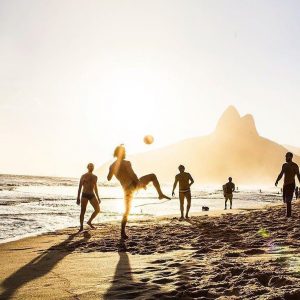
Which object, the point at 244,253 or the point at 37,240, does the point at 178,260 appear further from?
the point at 37,240

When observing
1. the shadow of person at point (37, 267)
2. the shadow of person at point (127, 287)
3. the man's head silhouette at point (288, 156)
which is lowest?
the shadow of person at point (37, 267)

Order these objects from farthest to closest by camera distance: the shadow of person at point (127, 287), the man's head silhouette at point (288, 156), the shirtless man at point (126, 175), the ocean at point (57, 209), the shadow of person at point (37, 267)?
1. the ocean at point (57, 209)
2. the man's head silhouette at point (288, 156)
3. the shirtless man at point (126, 175)
4. the shadow of person at point (37, 267)
5. the shadow of person at point (127, 287)

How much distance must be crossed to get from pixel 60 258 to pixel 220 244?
3.11 metres

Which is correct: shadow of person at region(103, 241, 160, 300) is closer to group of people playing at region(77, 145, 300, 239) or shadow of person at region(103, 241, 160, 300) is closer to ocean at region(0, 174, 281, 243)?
group of people playing at region(77, 145, 300, 239)

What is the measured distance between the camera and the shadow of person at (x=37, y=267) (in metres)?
4.66

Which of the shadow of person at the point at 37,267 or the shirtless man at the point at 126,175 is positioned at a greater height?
→ the shirtless man at the point at 126,175

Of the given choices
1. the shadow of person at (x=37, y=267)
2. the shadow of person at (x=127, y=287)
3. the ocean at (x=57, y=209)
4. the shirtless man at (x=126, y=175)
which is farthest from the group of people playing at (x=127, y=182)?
the shadow of person at (x=127, y=287)

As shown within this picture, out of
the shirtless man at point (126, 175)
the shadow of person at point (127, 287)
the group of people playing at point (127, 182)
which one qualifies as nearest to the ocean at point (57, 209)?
the group of people playing at point (127, 182)

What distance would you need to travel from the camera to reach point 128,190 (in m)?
8.67

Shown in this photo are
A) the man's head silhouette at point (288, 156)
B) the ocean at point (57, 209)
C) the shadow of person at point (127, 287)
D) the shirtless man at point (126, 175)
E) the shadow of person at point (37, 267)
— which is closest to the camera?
the shadow of person at point (127, 287)

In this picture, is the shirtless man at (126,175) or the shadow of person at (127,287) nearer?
the shadow of person at (127,287)

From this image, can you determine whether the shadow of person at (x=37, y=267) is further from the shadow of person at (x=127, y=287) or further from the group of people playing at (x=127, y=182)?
the group of people playing at (x=127, y=182)

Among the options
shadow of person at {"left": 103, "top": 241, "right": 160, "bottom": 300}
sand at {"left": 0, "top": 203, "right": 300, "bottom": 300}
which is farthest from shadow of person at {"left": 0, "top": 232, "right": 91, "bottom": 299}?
shadow of person at {"left": 103, "top": 241, "right": 160, "bottom": 300}

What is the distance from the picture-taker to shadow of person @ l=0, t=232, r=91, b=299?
466 cm
